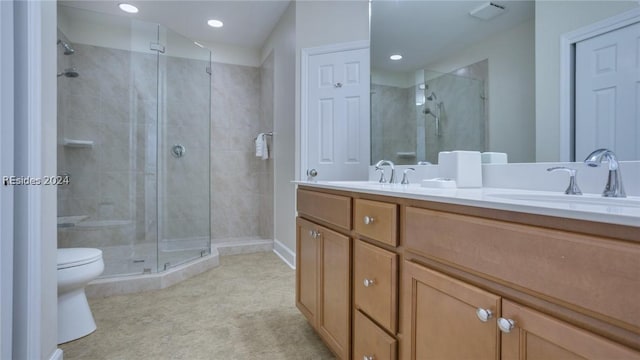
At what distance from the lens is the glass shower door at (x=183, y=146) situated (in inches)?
128

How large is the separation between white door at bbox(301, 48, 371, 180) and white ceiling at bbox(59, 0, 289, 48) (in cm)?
88

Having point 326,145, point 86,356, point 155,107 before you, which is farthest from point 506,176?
point 155,107

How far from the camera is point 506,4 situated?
4.69 feet

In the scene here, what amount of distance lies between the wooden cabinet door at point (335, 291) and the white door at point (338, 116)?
1.32m

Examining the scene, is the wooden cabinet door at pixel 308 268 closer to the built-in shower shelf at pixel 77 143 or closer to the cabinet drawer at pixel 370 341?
the cabinet drawer at pixel 370 341

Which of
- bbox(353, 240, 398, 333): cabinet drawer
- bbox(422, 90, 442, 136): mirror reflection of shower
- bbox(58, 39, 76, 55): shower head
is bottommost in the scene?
bbox(353, 240, 398, 333): cabinet drawer

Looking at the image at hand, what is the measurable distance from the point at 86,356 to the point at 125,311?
51 centimetres

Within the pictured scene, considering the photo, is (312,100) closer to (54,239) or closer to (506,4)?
(506,4)

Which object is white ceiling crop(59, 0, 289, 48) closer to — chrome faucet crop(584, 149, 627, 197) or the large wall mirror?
the large wall mirror

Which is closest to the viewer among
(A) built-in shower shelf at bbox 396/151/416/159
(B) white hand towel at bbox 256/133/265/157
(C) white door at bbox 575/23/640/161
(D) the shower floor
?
(C) white door at bbox 575/23/640/161

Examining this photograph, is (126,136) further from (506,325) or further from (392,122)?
(506,325)

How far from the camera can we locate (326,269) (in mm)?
1476

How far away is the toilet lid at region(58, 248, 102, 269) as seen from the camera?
67.8 inches

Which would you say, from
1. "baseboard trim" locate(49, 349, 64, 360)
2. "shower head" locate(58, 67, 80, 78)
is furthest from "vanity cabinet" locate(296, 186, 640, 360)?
"shower head" locate(58, 67, 80, 78)
